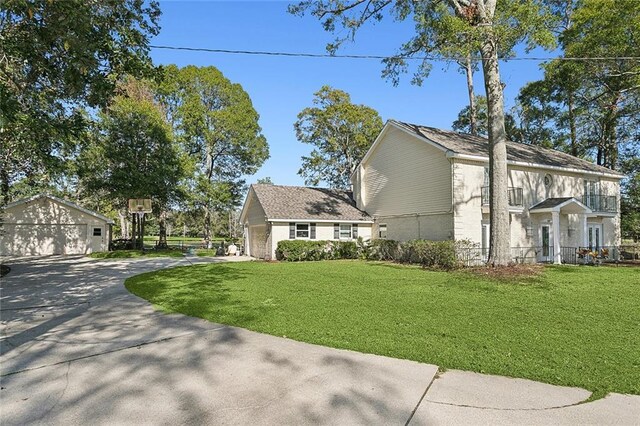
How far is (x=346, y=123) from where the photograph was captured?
3597cm

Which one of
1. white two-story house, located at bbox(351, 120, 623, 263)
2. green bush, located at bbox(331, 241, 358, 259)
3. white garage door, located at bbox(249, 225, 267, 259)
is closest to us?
white two-story house, located at bbox(351, 120, 623, 263)

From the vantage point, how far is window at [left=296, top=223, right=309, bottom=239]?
2284 centimetres

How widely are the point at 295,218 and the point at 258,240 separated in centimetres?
393

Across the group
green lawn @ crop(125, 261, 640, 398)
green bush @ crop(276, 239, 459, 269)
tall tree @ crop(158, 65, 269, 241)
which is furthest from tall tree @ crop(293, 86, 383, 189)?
green lawn @ crop(125, 261, 640, 398)

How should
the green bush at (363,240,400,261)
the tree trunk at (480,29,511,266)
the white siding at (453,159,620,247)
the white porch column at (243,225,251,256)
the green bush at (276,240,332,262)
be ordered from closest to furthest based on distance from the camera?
the tree trunk at (480,29,511,266), the white siding at (453,159,620,247), the green bush at (363,240,400,261), the green bush at (276,240,332,262), the white porch column at (243,225,251,256)

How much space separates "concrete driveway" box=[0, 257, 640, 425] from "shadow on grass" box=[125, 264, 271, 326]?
1083 millimetres

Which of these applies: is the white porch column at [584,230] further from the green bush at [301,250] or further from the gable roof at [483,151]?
the green bush at [301,250]

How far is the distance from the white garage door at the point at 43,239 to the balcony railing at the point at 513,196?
26.8 metres

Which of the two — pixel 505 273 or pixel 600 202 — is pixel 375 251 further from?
pixel 600 202

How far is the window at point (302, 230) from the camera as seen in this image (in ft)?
74.9

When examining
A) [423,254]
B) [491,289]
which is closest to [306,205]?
→ [423,254]

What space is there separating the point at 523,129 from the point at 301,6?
26249mm

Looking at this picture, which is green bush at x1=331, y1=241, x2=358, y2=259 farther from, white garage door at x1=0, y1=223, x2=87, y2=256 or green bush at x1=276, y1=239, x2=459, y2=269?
white garage door at x1=0, y1=223, x2=87, y2=256

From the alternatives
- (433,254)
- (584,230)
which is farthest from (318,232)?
(584,230)
